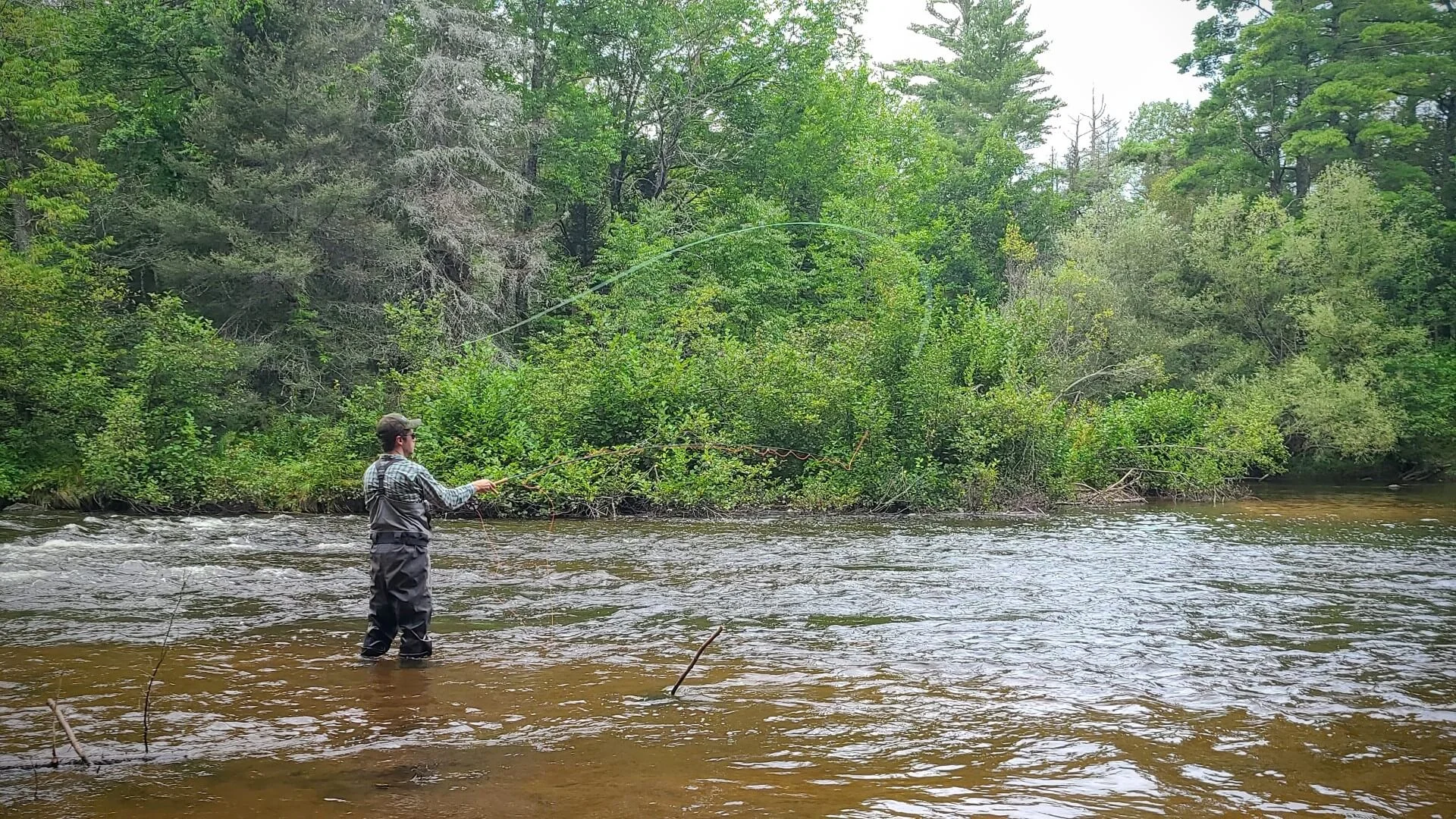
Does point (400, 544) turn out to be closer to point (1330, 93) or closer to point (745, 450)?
point (745, 450)

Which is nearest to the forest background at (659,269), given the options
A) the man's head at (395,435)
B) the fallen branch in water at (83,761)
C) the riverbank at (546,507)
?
the riverbank at (546,507)

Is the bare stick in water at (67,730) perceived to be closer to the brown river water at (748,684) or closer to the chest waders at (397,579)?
the brown river water at (748,684)

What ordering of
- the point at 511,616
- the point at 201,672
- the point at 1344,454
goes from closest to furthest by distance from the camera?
the point at 201,672
the point at 511,616
the point at 1344,454

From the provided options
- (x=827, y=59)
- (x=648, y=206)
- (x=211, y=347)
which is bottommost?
(x=211, y=347)

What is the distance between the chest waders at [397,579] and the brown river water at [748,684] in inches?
9.2

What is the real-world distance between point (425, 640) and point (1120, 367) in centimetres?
3049

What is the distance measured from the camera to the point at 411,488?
307 inches

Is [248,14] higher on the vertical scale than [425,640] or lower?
higher

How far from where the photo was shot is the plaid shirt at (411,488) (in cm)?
777

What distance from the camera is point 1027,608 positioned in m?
10.1

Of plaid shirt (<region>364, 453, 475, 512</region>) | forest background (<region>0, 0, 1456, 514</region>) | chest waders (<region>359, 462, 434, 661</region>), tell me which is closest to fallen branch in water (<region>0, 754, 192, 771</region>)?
chest waders (<region>359, 462, 434, 661</region>)

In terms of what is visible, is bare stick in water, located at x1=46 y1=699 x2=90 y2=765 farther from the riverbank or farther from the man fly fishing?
the riverbank

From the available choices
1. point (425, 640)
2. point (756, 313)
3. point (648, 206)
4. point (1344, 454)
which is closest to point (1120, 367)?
point (1344, 454)

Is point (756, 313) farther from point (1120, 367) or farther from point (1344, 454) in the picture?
point (1344, 454)
